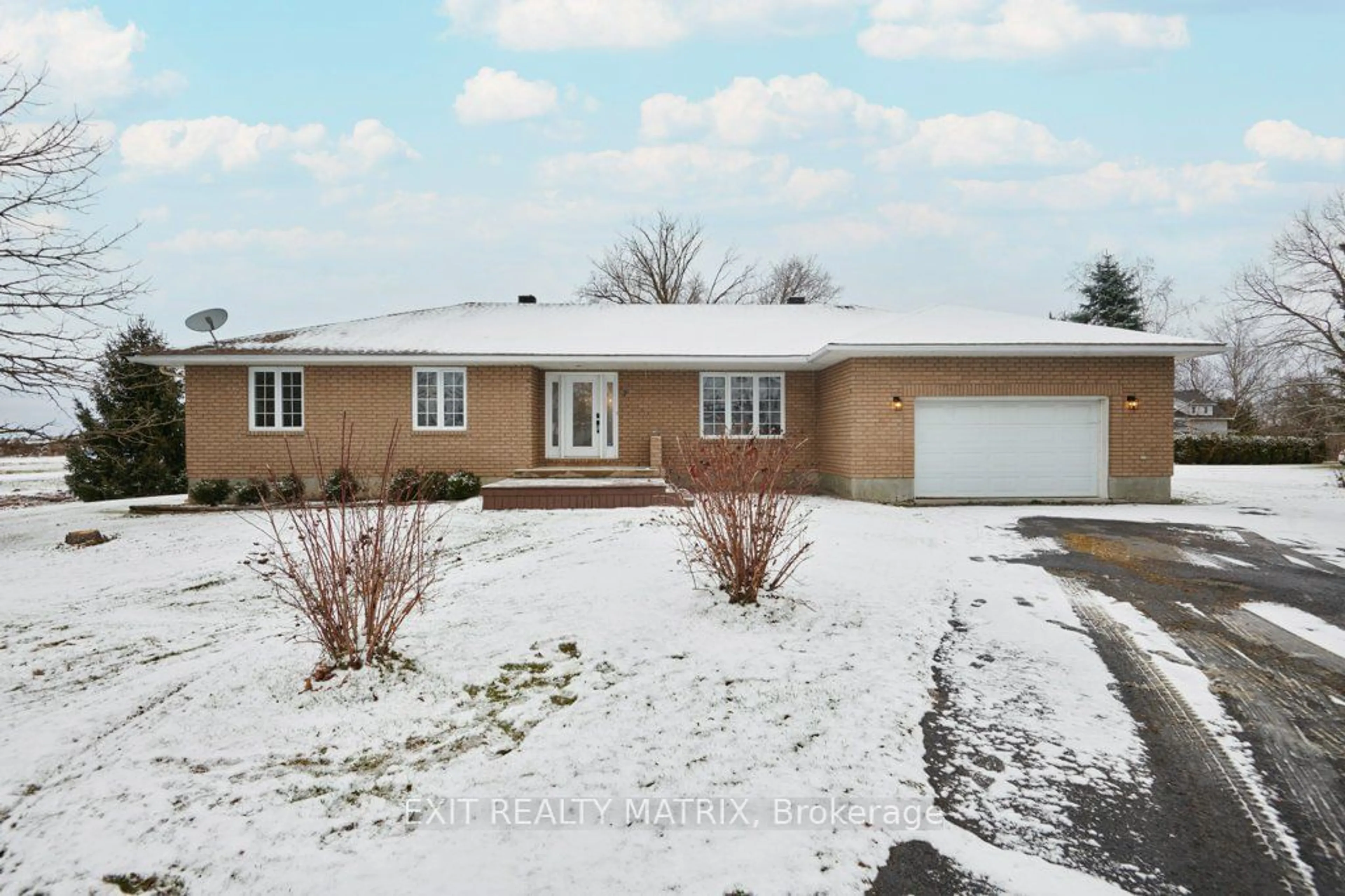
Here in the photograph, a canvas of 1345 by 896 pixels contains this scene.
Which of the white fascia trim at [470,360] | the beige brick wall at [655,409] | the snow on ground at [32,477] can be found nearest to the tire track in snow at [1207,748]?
the white fascia trim at [470,360]

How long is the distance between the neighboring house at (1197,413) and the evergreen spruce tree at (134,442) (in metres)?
40.0

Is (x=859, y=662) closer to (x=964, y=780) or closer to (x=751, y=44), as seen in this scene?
(x=964, y=780)

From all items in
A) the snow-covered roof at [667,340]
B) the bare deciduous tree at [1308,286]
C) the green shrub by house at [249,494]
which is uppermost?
the bare deciduous tree at [1308,286]

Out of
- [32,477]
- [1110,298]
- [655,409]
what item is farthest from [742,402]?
[32,477]

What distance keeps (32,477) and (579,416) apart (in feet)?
83.1

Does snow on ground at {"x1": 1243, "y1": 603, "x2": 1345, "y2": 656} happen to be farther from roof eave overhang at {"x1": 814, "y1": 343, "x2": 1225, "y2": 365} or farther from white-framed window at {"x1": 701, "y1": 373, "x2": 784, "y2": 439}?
white-framed window at {"x1": 701, "y1": 373, "x2": 784, "y2": 439}

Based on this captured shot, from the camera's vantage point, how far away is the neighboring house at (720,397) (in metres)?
12.4

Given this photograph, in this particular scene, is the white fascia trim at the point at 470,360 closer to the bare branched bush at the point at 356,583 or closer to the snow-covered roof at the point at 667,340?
the snow-covered roof at the point at 667,340

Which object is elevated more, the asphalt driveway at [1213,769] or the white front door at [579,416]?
the white front door at [579,416]

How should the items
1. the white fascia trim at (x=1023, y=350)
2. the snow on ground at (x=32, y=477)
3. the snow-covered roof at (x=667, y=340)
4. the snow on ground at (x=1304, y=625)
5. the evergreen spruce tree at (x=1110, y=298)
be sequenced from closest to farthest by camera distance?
1. the snow on ground at (x=1304, y=625)
2. the white fascia trim at (x=1023, y=350)
3. the snow-covered roof at (x=667, y=340)
4. the snow on ground at (x=32, y=477)
5. the evergreen spruce tree at (x=1110, y=298)

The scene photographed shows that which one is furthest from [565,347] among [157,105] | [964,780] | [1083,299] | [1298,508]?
[1083,299]

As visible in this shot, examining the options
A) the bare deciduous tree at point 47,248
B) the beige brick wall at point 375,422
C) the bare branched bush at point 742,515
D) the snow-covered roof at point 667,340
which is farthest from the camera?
the beige brick wall at point 375,422

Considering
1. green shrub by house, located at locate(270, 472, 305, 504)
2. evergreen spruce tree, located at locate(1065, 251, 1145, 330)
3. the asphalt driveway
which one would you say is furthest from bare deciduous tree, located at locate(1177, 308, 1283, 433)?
green shrub by house, located at locate(270, 472, 305, 504)

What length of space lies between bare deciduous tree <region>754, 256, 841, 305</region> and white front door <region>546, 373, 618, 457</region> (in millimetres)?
23628
